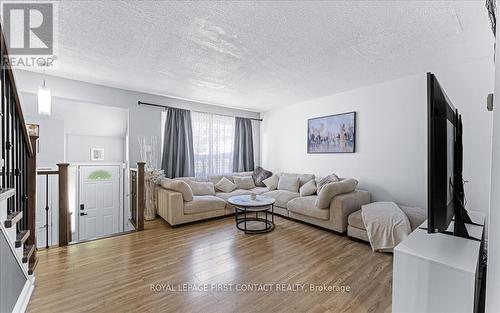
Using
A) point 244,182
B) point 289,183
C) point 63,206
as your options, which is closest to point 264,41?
point 289,183

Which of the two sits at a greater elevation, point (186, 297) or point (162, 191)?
point (162, 191)

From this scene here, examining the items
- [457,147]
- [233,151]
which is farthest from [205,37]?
[233,151]

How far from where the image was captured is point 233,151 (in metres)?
5.71

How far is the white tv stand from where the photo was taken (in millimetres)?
966

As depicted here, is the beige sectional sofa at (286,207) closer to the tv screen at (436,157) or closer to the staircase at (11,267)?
the staircase at (11,267)

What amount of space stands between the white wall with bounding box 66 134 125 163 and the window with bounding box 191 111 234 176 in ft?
5.67

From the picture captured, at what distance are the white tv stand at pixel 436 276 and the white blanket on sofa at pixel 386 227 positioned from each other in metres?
1.51

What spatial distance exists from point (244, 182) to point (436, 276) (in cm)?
435

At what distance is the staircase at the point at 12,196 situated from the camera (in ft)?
4.30

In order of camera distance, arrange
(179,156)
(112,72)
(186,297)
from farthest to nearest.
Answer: (179,156) → (112,72) → (186,297)

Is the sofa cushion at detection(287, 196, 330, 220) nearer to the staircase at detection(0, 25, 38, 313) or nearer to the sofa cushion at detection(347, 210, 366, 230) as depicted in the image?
the sofa cushion at detection(347, 210, 366, 230)

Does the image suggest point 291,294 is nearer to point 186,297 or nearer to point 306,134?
point 186,297

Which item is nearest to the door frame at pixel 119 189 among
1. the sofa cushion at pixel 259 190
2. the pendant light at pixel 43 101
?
the pendant light at pixel 43 101

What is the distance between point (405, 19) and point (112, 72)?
363 cm
